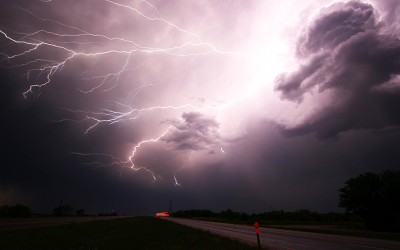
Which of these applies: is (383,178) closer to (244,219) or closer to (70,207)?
(244,219)

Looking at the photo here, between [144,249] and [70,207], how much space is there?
10085cm

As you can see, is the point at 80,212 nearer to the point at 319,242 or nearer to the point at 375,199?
the point at 319,242

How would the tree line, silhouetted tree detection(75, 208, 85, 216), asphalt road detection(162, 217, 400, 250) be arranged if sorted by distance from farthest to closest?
silhouetted tree detection(75, 208, 85, 216) < the tree line < asphalt road detection(162, 217, 400, 250)

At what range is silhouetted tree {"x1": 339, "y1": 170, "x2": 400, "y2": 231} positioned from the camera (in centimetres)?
2129

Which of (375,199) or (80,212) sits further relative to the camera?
(80,212)

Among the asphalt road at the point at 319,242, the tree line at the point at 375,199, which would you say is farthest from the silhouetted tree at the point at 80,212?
the tree line at the point at 375,199

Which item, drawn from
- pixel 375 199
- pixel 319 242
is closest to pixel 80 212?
pixel 319 242

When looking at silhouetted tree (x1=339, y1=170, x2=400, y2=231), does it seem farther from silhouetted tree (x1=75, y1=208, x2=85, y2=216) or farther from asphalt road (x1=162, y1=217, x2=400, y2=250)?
silhouetted tree (x1=75, y1=208, x2=85, y2=216)

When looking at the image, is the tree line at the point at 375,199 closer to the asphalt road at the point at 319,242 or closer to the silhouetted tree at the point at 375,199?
the silhouetted tree at the point at 375,199

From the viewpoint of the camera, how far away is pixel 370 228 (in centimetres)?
2289

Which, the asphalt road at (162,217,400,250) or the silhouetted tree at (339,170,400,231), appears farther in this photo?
the silhouetted tree at (339,170,400,231)

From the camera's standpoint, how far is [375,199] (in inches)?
928

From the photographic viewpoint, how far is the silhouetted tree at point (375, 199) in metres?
21.3

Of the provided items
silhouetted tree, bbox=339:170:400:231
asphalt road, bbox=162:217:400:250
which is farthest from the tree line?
asphalt road, bbox=162:217:400:250
